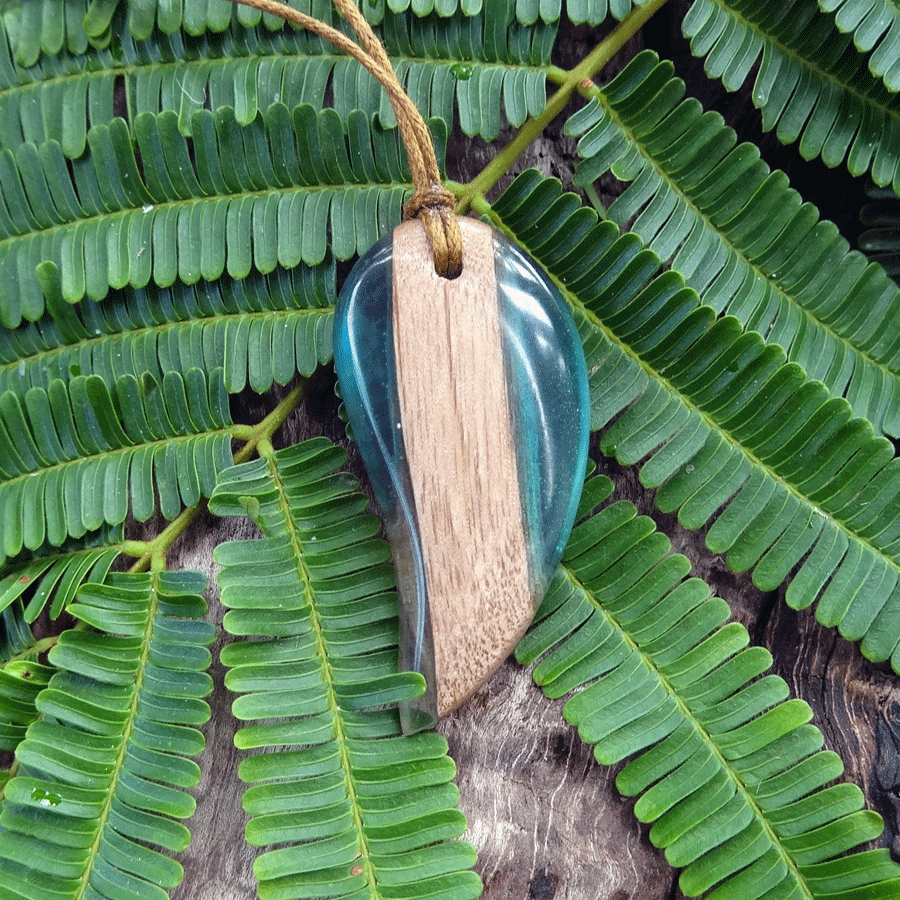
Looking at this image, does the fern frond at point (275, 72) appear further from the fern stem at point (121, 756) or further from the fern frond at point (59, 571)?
the fern stem at point (121, 756)

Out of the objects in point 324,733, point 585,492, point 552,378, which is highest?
point 552,378

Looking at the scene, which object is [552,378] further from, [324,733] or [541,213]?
[324,733]

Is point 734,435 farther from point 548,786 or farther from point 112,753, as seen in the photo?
point 112,753

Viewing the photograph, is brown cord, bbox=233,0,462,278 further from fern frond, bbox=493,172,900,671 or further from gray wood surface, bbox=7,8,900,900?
gray wood surface, bbox=7,8,900,900

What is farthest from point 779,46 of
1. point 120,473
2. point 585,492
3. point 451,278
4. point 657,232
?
point 120,473

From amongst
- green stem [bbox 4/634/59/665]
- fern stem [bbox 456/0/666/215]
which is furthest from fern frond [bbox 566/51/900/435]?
green stem [bbox 4/634/59/665]

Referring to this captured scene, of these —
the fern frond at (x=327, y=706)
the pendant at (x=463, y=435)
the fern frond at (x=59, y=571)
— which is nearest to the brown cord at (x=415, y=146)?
the pendant at (x=463, y=435)
